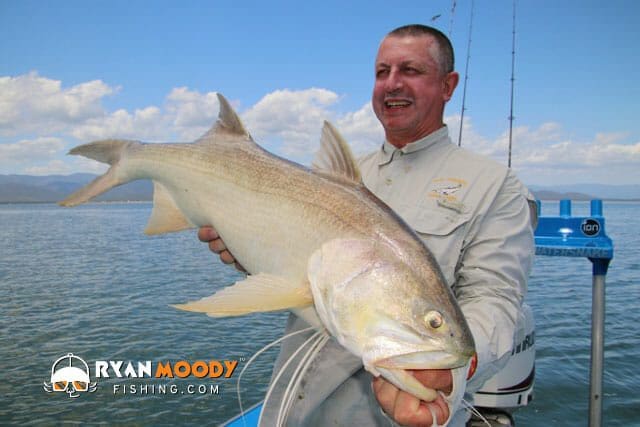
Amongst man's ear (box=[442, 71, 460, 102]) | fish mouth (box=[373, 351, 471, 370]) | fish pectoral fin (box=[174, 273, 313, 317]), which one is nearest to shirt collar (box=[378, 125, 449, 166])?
man's ear (box=[442, 71, 460, 102])

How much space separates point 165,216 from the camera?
130 inches

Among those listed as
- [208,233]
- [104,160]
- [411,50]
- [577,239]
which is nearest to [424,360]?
[208,233]

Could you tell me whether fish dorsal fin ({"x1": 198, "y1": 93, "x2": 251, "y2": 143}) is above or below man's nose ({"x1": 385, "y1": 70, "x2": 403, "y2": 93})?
below

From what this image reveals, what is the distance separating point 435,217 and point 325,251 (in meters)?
0.88

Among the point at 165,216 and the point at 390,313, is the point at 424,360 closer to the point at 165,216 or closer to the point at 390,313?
the point at 390,313

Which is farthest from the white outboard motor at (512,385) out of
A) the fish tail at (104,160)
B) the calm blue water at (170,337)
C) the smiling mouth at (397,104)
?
the calm blue water at (170,337)

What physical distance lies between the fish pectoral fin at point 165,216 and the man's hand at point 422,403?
1906 mm

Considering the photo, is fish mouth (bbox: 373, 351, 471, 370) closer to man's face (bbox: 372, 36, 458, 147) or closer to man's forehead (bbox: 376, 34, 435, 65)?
man's face (bbox: 372, 36, 458, 147)

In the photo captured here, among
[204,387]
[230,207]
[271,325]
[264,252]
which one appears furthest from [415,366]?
[271,325]

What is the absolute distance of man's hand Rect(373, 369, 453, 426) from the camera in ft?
5.65

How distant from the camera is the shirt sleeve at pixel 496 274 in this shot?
2.17 meters

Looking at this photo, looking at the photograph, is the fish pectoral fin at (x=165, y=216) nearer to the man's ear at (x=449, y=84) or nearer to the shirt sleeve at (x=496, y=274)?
the shirt sleeve at (x=496, y=274)

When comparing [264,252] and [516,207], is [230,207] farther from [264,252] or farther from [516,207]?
[516,207]

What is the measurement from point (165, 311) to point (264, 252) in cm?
1335
